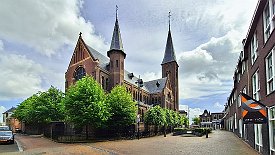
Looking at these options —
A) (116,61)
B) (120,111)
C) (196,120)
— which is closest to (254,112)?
(120,111)

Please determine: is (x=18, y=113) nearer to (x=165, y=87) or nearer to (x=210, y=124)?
(x=165, y=87)

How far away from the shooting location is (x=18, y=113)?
56.4m

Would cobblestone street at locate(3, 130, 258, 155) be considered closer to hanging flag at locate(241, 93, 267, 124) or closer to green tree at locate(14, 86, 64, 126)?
hanging flag at locate(241, 93, 267, 124)

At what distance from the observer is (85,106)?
91.0 ft

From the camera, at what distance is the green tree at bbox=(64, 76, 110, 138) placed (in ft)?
90.4

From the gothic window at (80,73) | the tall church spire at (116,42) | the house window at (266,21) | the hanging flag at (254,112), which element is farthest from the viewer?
the tall church spire at (116,42)

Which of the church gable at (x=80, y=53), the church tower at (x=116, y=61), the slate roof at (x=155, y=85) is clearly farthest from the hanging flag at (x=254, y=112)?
the slate roof at (x=155, y=85)

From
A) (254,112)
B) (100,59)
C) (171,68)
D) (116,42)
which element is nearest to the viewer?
(254,112)

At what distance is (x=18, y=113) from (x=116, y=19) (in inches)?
1228

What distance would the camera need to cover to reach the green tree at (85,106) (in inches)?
1085

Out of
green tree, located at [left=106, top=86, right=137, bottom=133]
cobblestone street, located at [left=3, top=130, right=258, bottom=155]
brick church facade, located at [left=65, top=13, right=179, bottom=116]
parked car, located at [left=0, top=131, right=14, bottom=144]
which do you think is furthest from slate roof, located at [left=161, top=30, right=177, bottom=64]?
parked car, located at [left=0, top=131, right=14, bottom=144]

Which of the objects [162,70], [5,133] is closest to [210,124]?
[162,70]

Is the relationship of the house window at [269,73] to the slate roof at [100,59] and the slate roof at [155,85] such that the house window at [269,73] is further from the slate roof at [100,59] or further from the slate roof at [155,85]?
the slate roof at [155,85]

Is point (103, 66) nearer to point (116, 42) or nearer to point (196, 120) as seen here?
point (116, 42)
